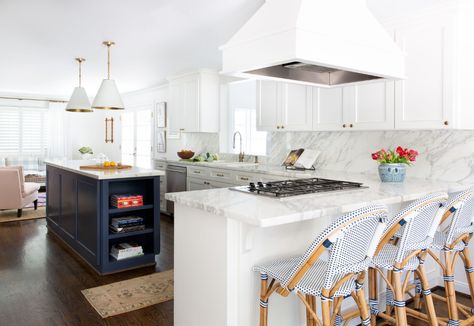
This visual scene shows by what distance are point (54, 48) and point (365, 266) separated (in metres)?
4.99

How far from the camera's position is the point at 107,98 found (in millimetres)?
4621

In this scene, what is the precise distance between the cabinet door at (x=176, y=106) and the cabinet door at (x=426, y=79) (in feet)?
13.1

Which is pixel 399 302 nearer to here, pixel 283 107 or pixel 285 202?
pixel 285 202

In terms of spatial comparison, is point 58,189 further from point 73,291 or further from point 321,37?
point 321,37

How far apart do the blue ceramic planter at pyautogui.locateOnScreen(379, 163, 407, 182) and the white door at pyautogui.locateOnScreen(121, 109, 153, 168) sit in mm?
5993

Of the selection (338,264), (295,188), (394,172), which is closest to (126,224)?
(295,188)

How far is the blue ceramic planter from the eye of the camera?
10.1 ft

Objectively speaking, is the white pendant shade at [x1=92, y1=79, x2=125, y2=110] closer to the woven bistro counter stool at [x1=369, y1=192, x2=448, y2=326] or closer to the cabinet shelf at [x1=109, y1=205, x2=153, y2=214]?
the cabinet shelf at [x1=109, y1=205, x2=153, y2=214]

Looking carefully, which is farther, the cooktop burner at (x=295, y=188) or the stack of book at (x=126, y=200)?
the stack of book at (x=126, y=200)

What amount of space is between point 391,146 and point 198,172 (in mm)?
2792

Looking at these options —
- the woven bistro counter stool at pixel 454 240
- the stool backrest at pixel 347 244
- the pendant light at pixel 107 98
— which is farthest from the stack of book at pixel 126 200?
the woven bistro counter stool at pixel 454 240

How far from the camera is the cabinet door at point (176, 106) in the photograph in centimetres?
659

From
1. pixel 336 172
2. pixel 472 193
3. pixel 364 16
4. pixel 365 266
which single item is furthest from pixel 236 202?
pixel 336 172

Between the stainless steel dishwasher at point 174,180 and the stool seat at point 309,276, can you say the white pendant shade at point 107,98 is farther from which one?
the stool seat at point 309,276
